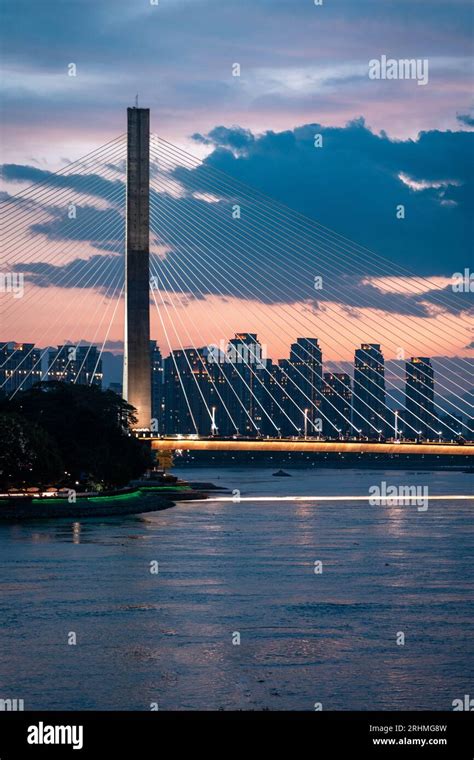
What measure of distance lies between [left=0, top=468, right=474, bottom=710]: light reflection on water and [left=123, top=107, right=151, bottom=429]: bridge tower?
20609 mm

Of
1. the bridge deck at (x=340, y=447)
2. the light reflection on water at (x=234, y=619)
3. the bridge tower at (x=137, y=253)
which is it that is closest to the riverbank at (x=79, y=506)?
the bridge deck at (x=340, y=447)

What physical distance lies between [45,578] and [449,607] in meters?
9.97

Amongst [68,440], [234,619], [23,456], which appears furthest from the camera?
[68,440]

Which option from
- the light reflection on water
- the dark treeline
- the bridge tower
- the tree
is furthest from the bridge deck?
the light reflection on water

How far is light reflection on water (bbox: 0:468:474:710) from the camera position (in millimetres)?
18203

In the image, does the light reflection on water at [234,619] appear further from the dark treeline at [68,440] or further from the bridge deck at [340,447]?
the bridge deck at [340,447]

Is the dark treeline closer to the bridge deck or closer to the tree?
the tree

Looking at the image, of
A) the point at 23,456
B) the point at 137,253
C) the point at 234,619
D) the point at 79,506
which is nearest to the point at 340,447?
the point at 137,253

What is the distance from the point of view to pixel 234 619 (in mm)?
24500

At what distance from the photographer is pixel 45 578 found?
1212 inches

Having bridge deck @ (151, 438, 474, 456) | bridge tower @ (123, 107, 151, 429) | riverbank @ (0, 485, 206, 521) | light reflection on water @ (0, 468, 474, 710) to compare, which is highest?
bridge tower @ (123, 107, 151, 429)

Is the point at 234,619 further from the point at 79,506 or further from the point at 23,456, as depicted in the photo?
the point at 79,506

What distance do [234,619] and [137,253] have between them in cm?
4152
